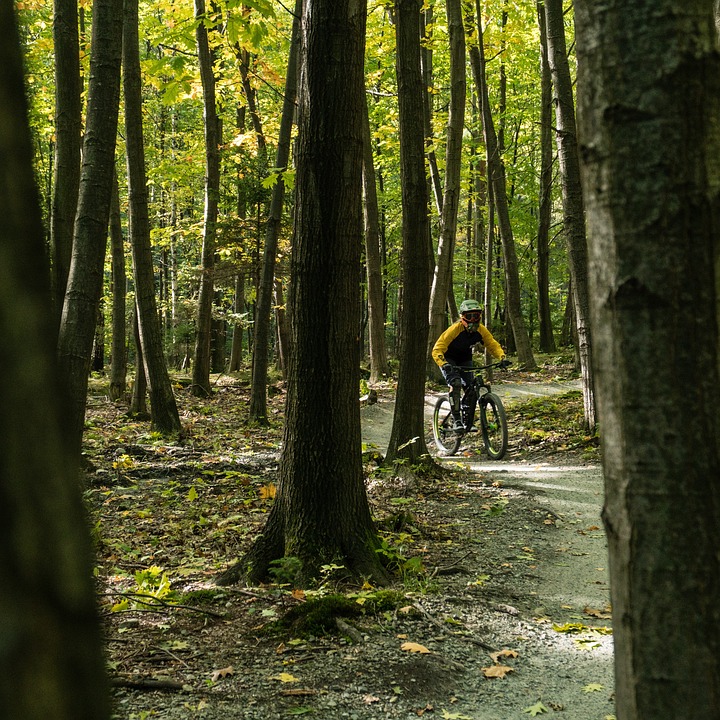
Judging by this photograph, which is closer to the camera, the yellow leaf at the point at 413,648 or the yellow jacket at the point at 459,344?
the yellow leaf at the point at 413,648

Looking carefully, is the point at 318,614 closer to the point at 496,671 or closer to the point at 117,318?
the point at 496,671

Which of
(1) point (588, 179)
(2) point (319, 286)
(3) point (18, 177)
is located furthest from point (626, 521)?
(2) point (319, 286)

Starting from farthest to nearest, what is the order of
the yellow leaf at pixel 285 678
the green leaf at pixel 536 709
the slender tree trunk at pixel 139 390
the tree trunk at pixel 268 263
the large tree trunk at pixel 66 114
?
the slender tree trunk at pixel 139 390 → the tree trunk at pixel 268 263 → the large tree trunk at pixel 66 114 → the yellow leaf at pixel 285 678 → the green leaf at pixel 536 709

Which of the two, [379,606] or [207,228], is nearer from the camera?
[379,606]

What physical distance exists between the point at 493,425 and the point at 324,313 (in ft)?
23.1

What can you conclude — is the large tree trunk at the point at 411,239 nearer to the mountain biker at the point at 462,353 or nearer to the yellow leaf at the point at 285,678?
the mountain biker at the point at 462,353

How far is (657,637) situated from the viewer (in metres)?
1.65

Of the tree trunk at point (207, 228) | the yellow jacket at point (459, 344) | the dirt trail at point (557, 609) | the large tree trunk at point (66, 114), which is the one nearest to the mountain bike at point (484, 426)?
the yellow jacket at point (459, 344)

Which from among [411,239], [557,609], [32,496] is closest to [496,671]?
[557,609]

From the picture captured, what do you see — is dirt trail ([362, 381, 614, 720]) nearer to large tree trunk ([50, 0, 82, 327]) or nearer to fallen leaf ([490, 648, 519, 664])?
fallen leaf ([490, 648, 519, 664])

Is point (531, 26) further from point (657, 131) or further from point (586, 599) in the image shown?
point (657, 131)

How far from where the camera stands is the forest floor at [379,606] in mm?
3814

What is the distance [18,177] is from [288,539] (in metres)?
4.99

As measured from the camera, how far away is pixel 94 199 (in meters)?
6.37
